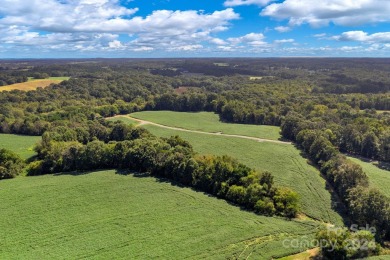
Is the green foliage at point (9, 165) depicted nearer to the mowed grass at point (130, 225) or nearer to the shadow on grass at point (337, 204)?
the mowed grass at point (130, 225)

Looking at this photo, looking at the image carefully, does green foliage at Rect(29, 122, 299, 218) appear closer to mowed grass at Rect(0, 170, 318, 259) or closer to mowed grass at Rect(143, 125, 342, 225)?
mowed grass at Rect(0, 170, 318, 259)

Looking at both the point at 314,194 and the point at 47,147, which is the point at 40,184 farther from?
the point at 314,194

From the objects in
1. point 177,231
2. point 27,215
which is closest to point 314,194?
point 177,231

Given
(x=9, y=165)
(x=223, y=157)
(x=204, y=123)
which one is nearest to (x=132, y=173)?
(x=223, y=157)

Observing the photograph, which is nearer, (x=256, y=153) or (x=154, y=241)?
(x=154, y=241)

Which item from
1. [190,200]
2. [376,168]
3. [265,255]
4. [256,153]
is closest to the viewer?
[265,255]

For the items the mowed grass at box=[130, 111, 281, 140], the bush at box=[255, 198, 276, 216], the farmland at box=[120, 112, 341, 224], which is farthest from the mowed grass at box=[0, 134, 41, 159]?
the bush at box=[255, 198, 276, 216]
